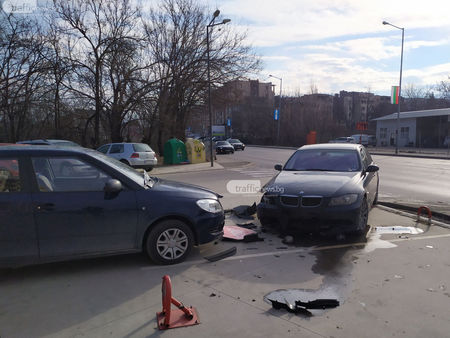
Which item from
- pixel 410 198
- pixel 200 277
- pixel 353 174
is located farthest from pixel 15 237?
pixel 410 198

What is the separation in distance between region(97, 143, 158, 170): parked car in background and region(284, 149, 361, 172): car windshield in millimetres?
12516

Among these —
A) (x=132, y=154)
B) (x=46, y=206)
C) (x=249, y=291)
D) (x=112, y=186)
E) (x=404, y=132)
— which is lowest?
(x=249, y=291)

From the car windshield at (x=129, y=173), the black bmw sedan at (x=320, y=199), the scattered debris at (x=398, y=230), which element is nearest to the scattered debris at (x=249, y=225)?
the black bmw sedan at (x=320, y=199)

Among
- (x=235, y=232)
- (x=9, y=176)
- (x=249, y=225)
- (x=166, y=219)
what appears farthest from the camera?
(x=249, y=225)

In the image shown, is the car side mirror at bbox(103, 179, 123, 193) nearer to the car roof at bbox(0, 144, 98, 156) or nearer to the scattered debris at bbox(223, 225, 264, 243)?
the car roof at bbox(0, 144, 98, 156)

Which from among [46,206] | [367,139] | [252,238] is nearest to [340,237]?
[252,238]

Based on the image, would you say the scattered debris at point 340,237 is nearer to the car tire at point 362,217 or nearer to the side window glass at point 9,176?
the car tire at point 362,217

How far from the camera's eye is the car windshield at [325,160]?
695 cm

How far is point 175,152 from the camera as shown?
78.8 ft

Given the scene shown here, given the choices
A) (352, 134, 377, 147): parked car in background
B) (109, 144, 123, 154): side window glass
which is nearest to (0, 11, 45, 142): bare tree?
(109, 144, 123, 154): side window glass

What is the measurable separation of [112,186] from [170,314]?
178 cm

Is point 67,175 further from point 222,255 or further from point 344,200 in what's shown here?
point 344,200

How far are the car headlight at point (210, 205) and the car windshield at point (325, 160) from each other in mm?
2550

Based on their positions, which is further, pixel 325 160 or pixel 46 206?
Result: pixel 325 160
